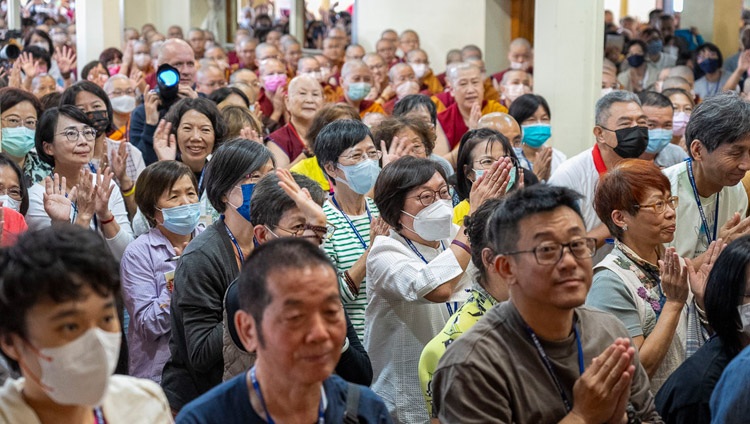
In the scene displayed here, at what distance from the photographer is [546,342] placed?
2.59 m

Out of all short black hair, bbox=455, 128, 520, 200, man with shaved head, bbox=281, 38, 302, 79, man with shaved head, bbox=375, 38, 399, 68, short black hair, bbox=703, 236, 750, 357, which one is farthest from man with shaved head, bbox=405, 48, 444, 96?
short black hair, bbox=703, 236, 750, 357

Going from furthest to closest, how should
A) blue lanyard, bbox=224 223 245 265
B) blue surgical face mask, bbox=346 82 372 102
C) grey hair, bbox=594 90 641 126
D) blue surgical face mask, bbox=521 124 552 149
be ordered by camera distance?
blue surgical face mask, bbox=346 82 372 102, blue surgical face mask, bbox=521 124 552 149, grey hair, bbox=594 90 641 126, blue lanyard, bbox=224 223 245 265

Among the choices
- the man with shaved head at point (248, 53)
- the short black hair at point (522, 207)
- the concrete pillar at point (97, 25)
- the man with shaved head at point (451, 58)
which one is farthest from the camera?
the man with shaved head at point (248, 53)

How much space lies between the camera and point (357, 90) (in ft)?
29.9

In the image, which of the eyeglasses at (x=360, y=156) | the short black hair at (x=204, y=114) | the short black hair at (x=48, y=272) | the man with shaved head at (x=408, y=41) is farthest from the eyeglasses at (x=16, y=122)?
the man with shaved head at (x=408, y=41)

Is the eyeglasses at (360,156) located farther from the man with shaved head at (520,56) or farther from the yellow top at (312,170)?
the man with shaved head at (520,56)

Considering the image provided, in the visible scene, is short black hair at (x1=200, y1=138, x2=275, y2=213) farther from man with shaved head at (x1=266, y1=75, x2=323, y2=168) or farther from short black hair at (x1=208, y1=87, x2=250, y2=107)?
short black hair at (x1=208, y1=87, x2=250, y2=107)

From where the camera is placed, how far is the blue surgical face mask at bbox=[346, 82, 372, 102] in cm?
909

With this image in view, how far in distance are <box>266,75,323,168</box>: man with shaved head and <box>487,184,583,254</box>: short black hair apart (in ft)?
11.4

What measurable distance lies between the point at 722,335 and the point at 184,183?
2.25 metres

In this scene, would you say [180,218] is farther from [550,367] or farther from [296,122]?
[296,122]

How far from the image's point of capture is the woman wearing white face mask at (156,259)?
3.98 metres

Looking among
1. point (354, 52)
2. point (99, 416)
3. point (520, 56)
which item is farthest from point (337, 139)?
point (354, 52)

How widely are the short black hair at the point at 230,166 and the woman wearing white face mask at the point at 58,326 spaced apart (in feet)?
5.54
